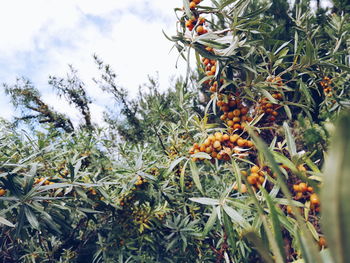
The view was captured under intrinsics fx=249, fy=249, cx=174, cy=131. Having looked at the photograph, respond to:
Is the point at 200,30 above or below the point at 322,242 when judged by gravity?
above

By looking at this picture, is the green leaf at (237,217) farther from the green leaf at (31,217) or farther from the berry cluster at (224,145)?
the green leaf at (31,217)

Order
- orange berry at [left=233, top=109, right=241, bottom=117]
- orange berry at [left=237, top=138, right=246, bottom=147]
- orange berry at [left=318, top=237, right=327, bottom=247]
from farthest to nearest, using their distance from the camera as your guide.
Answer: orange berry at [left=233, top=109, right=241, bottom=117] → orange berry at [left=237, top=138, right=246, bottom=147] → orange berry at [left=318, top=237, right=327, bottom=247]

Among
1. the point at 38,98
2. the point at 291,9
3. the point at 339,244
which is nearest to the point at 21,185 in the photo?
the point at 339,244

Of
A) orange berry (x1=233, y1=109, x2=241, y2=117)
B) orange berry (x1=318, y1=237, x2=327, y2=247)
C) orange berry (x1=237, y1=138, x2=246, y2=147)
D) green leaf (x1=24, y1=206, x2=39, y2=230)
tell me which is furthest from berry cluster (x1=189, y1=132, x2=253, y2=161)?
green leaf (x1=24, y1=206, x2=39, y2=230)

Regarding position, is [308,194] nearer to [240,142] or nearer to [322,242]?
[322,242]

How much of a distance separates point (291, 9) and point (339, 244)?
4832mm

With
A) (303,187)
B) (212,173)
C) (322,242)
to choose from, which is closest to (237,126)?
(303,187)

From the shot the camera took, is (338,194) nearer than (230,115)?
Yes

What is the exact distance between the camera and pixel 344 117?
0.13 m

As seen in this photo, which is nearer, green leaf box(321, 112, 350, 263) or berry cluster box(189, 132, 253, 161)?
green leaf box(321, 112, 350, 263)

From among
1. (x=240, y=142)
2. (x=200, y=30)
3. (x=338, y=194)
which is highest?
(x=200, y=30)

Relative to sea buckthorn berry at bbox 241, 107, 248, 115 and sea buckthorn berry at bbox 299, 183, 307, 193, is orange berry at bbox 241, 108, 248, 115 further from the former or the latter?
sea buckthorn berry at bbox 299, 183, 307, 193

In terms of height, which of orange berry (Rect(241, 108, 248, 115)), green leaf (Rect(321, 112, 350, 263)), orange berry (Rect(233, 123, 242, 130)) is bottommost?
green leaf (Rect(321, 112, 350, 263))

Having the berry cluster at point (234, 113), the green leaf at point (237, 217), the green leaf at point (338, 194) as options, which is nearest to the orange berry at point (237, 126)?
the berry cluster at point (234, 113)
